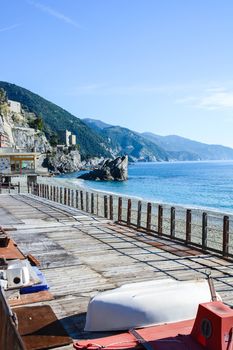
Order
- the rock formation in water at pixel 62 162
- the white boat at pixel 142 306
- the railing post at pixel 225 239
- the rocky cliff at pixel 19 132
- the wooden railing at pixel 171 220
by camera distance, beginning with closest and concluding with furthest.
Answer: the white boat at pixel 142 306
the railing post at pixel 225 239
the wooden railing at pixel 171 220
the rocky cliff at pixel 19 132
the rock formation in water at pixel 62 162

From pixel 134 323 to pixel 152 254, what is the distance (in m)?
5.37

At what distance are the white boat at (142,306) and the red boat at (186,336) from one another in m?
0.14

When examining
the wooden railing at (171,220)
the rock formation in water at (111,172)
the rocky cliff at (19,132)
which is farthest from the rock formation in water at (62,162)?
the wooden railing at (171,220)

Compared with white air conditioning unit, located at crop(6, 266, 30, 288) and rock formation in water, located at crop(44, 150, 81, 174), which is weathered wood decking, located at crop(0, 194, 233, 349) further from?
rock formation in water, located at crop(44, 150, 81, 174)

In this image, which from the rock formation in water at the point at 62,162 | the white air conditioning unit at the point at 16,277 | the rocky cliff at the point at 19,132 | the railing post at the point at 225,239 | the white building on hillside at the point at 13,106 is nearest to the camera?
the white air conditioning unit at the point at 16,277

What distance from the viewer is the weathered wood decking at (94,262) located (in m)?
7.82

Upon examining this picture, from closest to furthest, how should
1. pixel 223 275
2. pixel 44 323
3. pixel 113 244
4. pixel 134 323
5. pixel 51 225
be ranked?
pixel 134 323
pixel 44 323
pixel 223 275
pixel 113 244
pixel 51 225

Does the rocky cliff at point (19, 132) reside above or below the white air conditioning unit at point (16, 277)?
above

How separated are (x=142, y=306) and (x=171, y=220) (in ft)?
26.7

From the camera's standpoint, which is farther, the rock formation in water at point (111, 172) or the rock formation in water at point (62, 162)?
the rock formation in water at point (62, 162)

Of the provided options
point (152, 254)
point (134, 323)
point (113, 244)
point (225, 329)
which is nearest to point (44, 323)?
point (134, 323)

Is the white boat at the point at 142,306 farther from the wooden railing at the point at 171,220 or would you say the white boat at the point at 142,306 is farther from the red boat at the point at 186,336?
the wooden railing at the point at 171,220

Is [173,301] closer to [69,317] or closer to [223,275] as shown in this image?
[69,317]

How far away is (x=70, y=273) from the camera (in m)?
9.42
